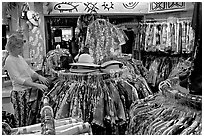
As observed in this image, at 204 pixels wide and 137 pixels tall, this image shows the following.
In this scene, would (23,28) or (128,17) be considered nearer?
(23,28)

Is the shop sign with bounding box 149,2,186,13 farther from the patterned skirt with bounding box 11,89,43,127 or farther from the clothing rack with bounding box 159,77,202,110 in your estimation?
the clothing rack with bounding box 159,77,202,110

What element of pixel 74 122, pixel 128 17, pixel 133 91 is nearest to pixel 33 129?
pixel 74 122

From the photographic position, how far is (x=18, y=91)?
2240 mm

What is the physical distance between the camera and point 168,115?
3.31 feet

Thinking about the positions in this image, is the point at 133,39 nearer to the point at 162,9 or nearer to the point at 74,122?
the point at 162,9

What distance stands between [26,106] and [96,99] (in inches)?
32.7

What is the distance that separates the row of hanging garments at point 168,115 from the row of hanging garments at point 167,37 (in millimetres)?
2387

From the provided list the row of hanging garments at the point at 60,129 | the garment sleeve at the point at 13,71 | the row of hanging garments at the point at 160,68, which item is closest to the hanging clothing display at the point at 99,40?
the garment sleeve at the point at 13,71

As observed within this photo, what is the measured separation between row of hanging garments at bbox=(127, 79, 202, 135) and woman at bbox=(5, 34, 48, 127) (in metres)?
1.20

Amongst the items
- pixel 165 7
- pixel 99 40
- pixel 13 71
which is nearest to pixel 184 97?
pixel 13 71

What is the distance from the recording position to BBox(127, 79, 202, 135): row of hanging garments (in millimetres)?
917

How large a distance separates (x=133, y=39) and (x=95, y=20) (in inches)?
49.0

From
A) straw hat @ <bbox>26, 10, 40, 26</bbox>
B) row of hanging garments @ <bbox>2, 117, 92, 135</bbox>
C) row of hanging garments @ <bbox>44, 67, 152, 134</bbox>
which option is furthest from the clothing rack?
straw hat @ <bbox>26, 10, 40, 26</bbox>

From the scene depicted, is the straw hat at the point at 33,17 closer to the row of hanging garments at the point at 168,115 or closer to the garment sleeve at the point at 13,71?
the garment sleeve at the point at 13,71
